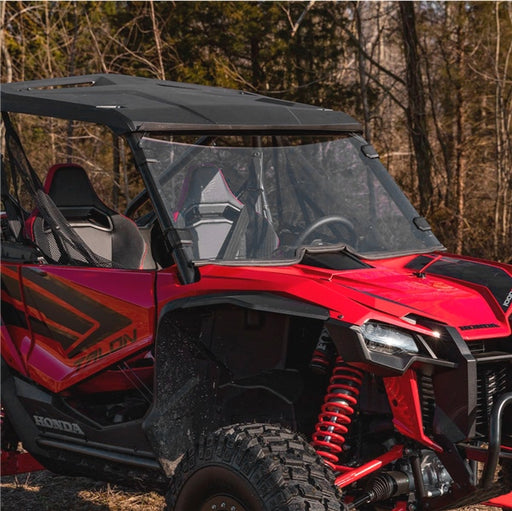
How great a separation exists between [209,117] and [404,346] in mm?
1439

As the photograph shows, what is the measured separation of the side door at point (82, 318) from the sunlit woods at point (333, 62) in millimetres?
9284

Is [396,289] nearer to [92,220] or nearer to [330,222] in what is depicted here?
[330,222]

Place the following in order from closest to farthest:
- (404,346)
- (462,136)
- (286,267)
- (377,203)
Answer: (404,346), (286,267), (377,203), (462,136)

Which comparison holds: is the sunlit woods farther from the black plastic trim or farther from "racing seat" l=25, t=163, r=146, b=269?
the black plastic trim

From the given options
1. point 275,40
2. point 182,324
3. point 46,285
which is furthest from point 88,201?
point 275,40

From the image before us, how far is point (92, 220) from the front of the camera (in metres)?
5.02

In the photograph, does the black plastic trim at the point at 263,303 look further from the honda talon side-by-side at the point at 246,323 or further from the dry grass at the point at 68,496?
the dry grass at the point at 68,496

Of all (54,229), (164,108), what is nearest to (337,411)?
(164,108)

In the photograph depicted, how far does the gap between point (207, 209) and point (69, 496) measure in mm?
2243

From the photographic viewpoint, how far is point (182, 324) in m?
3.64

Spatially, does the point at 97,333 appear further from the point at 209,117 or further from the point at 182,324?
the point at 209,117

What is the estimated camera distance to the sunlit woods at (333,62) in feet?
46.2

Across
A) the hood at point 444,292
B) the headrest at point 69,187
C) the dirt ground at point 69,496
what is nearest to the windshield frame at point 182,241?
the hood at point 444,292

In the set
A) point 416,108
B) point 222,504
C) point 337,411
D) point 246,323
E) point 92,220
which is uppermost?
point 416,108
